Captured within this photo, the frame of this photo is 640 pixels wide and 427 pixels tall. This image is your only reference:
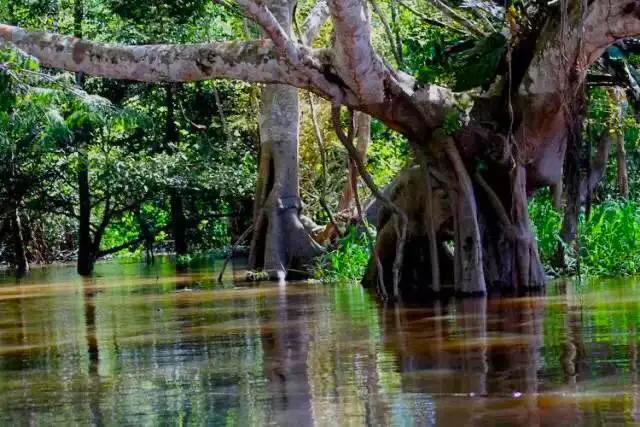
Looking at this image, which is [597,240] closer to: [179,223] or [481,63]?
[481,63]

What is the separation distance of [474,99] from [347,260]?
Answer: 4944 millimetres

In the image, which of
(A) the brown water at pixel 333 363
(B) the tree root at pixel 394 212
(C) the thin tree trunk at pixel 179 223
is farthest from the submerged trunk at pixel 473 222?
(C) the thin tree trunk at pixel 179 223

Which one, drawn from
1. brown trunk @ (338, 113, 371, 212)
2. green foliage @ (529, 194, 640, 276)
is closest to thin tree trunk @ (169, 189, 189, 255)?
brown trunk @ (338, 113, 371, 212)

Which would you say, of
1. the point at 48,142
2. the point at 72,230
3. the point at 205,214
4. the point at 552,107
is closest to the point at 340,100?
the point at 552,107

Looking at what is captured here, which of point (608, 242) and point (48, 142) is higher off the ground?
point (48, 142)

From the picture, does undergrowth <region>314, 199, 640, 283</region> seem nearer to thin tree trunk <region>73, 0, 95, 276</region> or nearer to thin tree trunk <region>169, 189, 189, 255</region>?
thin tree trunk <region>73, 0, 95, 276</region>

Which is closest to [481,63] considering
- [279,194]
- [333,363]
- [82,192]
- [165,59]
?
[165,59]

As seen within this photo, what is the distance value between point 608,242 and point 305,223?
599 centimetres

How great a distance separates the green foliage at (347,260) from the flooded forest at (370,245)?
0.05m

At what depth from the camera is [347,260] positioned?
1717cm

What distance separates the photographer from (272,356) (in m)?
7.68

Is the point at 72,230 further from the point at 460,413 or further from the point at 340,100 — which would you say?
the point at 460,413

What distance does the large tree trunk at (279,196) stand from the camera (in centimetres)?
1864

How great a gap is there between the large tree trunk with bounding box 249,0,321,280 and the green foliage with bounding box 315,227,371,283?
2.11 feet
